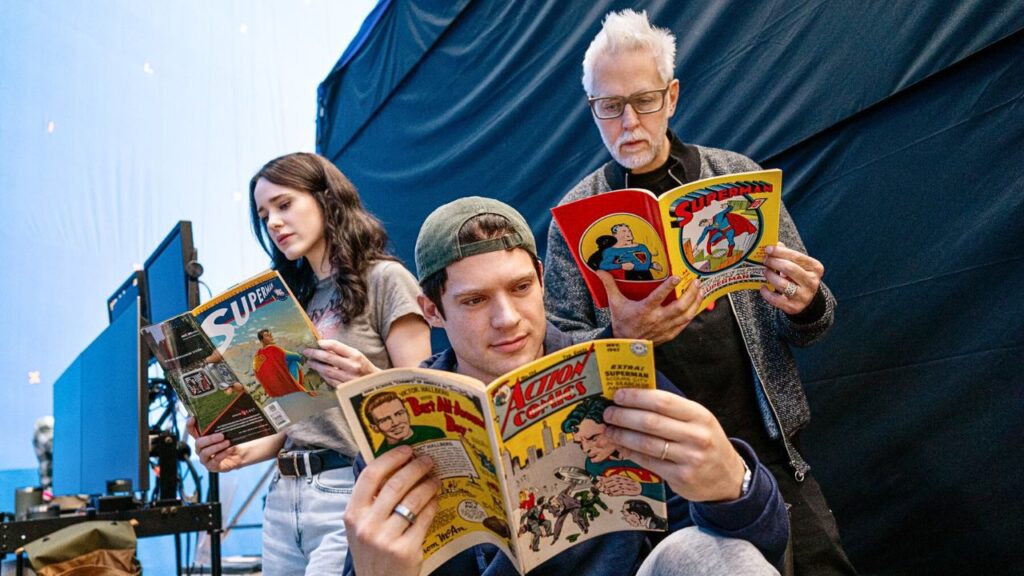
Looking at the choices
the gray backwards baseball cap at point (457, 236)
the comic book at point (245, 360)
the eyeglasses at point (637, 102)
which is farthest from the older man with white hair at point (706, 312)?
the comic book at point (245, 360)

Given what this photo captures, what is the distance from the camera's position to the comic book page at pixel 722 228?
1227mm

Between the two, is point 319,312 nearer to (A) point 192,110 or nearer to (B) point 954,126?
(B) point 954,126

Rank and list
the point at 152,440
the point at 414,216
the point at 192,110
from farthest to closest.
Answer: the point at 192,110
the point at 414,216
the point at 152,440

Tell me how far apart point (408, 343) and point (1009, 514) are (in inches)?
50.4

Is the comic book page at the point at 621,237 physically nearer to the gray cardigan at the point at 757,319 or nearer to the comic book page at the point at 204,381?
the gray cardigan at the point at 757,319

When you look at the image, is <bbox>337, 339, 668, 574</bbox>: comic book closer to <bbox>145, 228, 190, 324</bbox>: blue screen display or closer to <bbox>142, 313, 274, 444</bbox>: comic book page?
<bbox>142, 313, 274, 444</bbox>: comic book page

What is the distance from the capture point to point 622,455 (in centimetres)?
91

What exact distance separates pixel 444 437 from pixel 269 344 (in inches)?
29.6

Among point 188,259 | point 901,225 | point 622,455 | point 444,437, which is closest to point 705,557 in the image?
point 622,455

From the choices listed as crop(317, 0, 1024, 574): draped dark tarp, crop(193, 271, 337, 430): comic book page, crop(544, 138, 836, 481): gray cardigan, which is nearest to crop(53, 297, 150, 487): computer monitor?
crop(193, 271, 337, 430): comic book page

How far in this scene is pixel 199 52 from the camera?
5.05 metres

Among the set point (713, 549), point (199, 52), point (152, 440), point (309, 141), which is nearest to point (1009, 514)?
point (713, 549)

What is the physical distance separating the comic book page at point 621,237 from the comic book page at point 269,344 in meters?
0.55

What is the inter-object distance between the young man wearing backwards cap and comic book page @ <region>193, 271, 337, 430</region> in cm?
44
